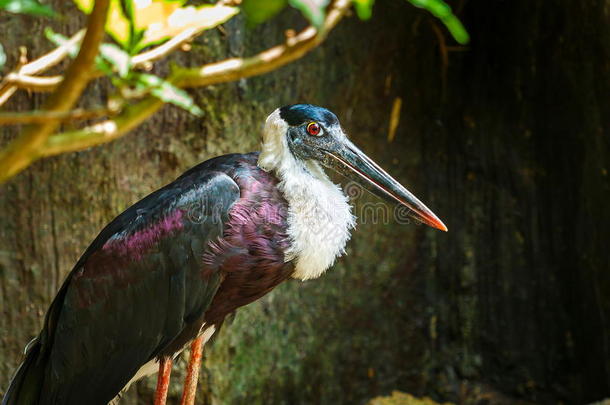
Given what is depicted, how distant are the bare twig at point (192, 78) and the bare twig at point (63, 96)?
5 centimetres

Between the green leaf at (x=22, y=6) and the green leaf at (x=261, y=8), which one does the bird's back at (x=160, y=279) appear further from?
the green leaf at (x=261, y=8)

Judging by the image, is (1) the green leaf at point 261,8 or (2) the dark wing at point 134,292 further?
(2) the dark wing at point 134,292

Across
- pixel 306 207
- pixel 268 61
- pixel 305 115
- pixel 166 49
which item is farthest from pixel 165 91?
pixel 305 115

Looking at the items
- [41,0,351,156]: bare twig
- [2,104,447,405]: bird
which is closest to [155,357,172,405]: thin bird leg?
[2,104,447,405]: bird

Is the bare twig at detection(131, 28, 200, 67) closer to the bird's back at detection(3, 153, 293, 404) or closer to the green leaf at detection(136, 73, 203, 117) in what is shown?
the green leaf at detection(136, 73, 203, 117)

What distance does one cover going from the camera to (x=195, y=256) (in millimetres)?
3049

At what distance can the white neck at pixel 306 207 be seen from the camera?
3.14 metres

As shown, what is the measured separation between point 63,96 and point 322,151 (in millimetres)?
1981

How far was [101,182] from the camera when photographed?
407 centimetres

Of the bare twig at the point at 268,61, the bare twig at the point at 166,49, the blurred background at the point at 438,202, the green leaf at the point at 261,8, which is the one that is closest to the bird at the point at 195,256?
the blurred background at the point at 438,202

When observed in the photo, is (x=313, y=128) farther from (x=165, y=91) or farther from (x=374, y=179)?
(x=165, y=91)

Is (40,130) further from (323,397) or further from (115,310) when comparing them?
(323,397)

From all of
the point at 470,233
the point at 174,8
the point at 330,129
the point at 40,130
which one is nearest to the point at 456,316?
→ the point at 470,233

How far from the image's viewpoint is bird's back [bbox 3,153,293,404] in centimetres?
305
